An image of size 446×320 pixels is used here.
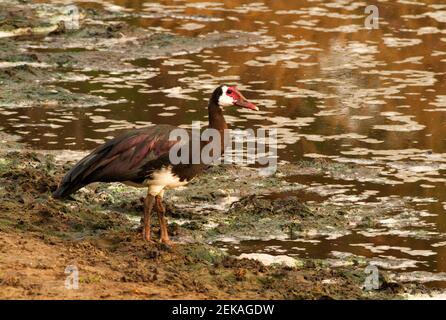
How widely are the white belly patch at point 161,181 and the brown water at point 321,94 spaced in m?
0.95

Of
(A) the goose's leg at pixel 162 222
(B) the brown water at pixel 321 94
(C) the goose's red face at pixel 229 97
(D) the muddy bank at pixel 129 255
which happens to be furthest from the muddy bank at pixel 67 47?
(A) the goose's leg at pixel 162 222

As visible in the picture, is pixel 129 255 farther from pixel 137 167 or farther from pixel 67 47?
pixel 67 47

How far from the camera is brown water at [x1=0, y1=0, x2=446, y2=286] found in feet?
42.5

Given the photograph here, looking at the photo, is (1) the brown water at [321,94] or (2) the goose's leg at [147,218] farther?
(1) the brown water at [321,94]

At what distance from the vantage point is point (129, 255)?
10.5m

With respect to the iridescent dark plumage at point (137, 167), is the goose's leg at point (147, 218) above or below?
below

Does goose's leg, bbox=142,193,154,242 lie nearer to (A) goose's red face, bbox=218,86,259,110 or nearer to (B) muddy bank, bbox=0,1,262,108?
(A) goose's red face, bbox=218,86,259,110

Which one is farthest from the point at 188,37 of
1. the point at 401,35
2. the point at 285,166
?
the point at 285,166

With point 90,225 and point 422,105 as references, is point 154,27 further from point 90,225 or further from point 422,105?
point 90,225

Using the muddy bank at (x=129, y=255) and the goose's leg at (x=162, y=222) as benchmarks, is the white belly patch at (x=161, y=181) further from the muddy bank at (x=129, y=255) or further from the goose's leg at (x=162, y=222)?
the muddy bank at (x=129, y=255)

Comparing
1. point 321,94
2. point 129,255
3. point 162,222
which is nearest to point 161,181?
point 162,222

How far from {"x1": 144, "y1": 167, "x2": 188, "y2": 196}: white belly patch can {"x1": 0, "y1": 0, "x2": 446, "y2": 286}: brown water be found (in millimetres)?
948

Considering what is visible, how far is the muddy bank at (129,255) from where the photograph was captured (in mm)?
9453

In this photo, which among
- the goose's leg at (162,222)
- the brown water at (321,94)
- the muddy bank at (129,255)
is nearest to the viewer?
the muddy bank at (129,255)
